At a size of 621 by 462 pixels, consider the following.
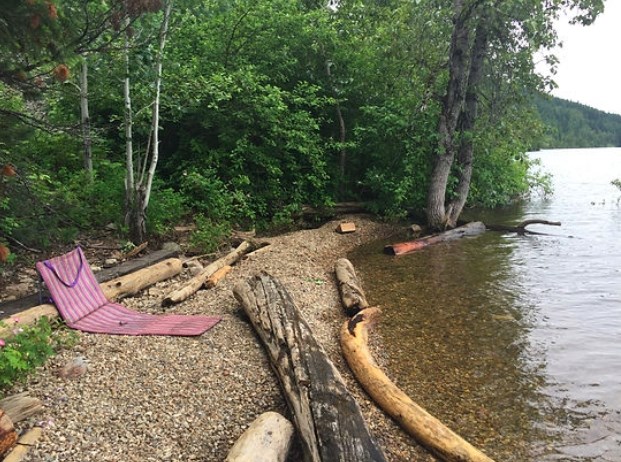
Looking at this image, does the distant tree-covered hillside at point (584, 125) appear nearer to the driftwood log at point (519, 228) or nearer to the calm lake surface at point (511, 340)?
the driftwood log at point (519, 228)

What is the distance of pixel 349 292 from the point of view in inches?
301

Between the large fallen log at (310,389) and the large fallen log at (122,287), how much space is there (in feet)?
7.33

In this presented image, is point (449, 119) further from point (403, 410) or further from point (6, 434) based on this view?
point (6, 434)

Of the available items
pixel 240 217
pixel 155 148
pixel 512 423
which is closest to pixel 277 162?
pixel 240 217

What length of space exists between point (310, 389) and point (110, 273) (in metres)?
4.63

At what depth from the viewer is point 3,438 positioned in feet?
10.6

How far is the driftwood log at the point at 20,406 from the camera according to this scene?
11.7 feet

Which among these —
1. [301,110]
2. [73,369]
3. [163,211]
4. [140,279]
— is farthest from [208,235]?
[73,369]

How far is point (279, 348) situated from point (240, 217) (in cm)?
768

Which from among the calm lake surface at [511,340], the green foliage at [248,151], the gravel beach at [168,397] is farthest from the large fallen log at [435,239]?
the gravel beach at [168,397]

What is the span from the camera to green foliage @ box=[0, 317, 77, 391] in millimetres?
3912

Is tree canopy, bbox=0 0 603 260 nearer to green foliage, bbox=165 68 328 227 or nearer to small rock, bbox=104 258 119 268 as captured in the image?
green foliage, bbox=165 68 328 227

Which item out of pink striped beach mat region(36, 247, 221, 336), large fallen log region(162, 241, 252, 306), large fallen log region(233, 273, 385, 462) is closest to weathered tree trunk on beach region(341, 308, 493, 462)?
large fallen log region(233, 273, 385, 462)

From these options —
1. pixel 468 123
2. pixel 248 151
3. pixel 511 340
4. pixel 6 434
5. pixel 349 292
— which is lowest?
pixel 511 340
